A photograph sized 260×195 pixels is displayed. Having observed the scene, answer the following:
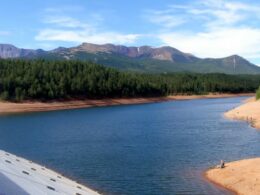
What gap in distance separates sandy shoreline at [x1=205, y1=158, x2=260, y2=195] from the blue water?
1041mm

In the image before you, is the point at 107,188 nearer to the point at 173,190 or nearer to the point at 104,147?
the point at 173,190

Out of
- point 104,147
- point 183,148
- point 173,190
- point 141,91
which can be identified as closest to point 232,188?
point 173,190

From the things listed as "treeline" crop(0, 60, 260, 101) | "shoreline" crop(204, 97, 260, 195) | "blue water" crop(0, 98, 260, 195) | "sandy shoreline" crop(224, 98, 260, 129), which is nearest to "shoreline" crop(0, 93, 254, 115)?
"treeline" crop(0, 60, 260, 101)

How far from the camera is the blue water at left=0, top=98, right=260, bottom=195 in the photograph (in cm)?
3856

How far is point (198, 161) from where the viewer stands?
4688 centimetres

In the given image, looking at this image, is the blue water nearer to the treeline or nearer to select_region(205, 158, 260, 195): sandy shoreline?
select_region(205, 158, 260, 195): sandy shoreline

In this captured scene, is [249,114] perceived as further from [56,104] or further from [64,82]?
[64,82]

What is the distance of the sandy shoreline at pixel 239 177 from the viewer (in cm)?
3447

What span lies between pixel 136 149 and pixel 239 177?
21.1m

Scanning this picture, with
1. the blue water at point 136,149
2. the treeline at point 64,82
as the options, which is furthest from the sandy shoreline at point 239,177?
the treeline at point 64,82

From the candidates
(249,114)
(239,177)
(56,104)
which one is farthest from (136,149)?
(56,104)

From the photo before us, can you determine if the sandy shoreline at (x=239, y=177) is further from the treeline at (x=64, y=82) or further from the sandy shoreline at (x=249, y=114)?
the treeline at (x=64, y=82)

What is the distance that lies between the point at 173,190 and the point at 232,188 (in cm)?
427

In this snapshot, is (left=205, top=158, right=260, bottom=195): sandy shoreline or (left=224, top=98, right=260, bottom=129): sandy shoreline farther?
(left=224, top=98, right=260, bottom=129): sandy shoreline
